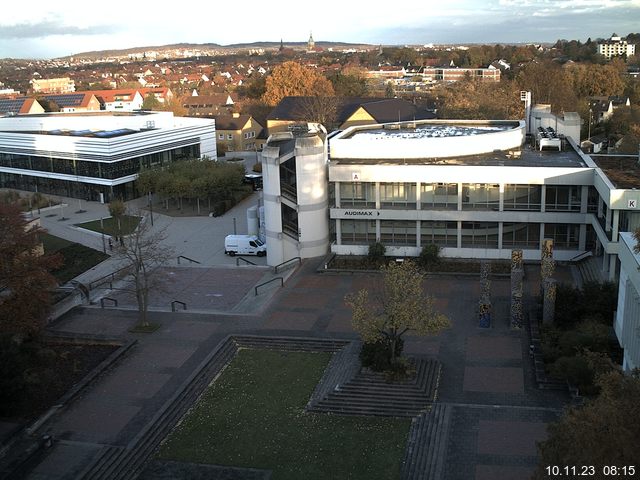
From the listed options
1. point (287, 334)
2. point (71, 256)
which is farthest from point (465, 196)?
point (71, 256)

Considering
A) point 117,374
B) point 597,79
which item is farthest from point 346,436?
point 597,79

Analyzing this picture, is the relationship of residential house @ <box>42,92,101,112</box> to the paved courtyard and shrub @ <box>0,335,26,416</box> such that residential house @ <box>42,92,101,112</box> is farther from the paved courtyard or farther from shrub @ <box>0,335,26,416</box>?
shrub @ <box>0,335,26,416</box>

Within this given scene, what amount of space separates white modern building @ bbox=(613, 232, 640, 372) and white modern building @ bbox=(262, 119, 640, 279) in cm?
1182

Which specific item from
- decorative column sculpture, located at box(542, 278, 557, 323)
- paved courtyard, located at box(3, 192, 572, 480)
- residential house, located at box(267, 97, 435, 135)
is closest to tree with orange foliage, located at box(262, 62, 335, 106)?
residential house, located at box(267, 97, 435, 135)

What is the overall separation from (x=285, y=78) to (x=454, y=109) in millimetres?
29434

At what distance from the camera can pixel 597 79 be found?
9638 cm

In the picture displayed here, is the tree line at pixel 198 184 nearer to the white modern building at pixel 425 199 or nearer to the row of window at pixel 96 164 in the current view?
the row of window at pixel 96 164

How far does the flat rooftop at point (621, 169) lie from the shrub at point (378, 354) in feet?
45.7

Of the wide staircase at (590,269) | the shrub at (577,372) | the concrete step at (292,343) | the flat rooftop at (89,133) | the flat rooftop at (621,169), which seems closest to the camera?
the shrub at (577,372)

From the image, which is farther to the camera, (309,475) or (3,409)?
(3,409)

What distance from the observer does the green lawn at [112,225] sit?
46875 mm

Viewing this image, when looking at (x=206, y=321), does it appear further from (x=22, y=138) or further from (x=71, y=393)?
(x=22, y=138)

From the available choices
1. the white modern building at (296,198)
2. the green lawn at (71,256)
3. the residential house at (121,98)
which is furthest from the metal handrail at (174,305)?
the residential house at (121,98)

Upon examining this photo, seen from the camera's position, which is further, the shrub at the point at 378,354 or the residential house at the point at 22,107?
the residential house at the point at 22,107
